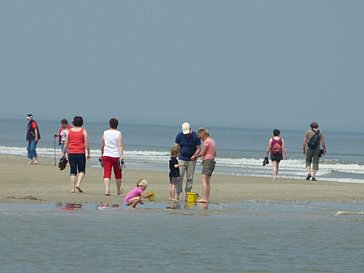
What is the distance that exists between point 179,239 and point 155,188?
26.8 feet

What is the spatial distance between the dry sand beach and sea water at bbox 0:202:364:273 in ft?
4.72

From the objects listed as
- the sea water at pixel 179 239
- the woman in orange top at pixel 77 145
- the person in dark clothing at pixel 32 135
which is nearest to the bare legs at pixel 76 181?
the woman in orange top at pixel 77 145

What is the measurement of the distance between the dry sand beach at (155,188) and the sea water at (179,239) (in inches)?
56.6

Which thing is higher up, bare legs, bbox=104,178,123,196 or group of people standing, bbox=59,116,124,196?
group of people standing, bbox=59,116,124,196

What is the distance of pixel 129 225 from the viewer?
1680 cm

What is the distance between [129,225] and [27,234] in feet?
6.51

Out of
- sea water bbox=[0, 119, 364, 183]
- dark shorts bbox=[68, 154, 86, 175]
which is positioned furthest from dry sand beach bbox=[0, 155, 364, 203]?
sea water bbox=[0, 119, 364, 183]

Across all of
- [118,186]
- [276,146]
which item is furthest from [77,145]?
[276,146]

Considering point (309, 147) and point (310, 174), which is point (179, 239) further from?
point (310, 174)

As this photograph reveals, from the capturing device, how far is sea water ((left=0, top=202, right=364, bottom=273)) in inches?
527

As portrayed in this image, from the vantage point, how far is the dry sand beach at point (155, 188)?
20.6m

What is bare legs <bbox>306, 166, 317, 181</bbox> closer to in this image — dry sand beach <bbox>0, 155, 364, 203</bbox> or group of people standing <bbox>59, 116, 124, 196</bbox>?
dry sand beach <bbox>0, 155, 364, 203</bbox>

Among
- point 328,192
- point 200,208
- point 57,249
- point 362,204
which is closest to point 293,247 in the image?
point 57,249

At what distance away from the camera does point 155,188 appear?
77.6 feet
